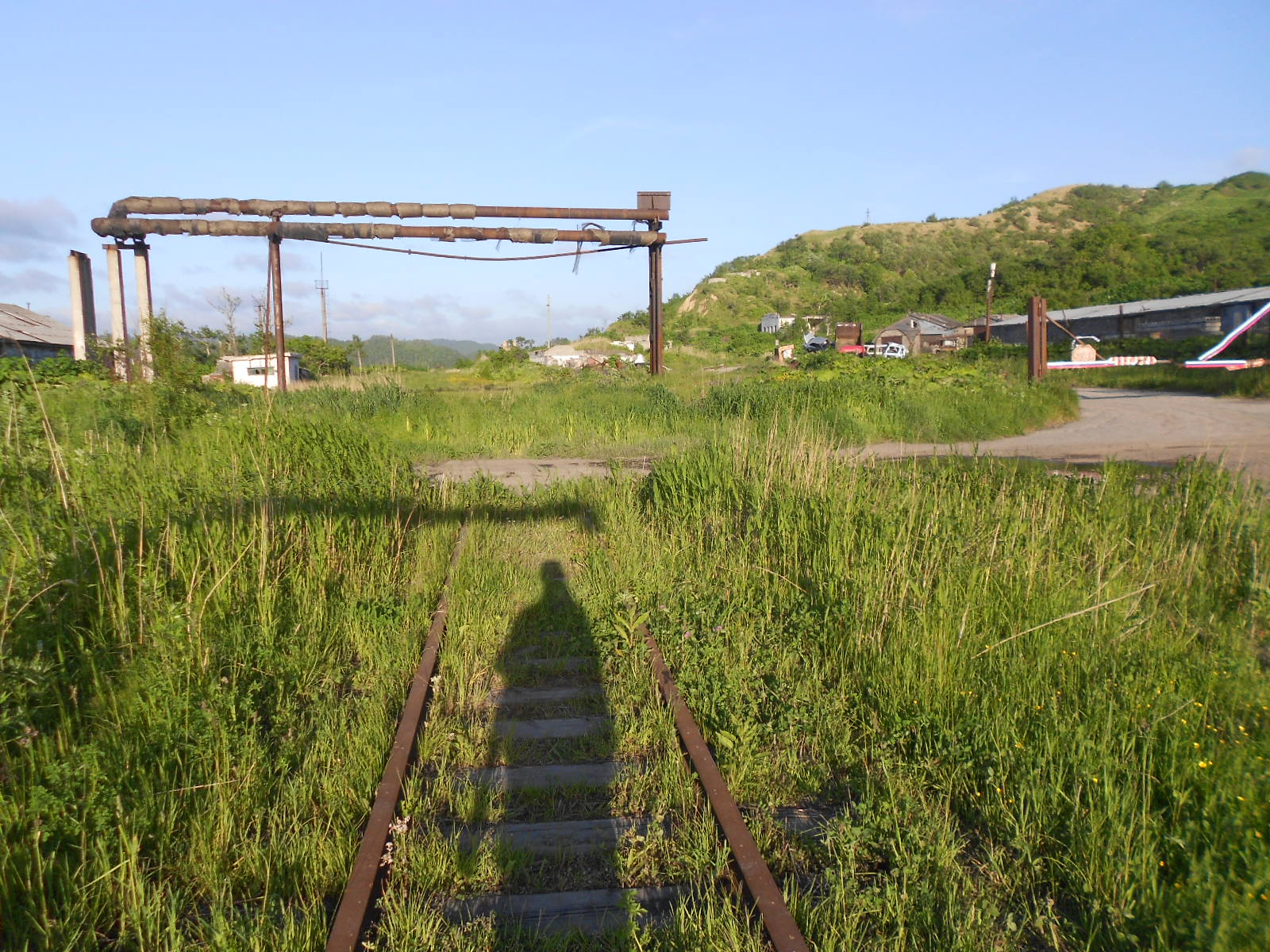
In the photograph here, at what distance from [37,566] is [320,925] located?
9.04 feet

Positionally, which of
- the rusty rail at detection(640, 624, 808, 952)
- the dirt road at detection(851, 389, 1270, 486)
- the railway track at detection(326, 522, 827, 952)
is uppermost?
the dirt road at detection(851, 389, 1270, 486)

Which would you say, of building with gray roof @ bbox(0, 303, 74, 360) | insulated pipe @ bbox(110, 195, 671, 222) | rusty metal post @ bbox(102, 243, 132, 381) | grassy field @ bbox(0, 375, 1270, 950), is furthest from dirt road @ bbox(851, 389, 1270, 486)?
building with gray roof @ bbox(0, 303, 74, 360)

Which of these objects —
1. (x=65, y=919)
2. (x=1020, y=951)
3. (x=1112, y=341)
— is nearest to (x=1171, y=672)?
(x=1020, y=951)

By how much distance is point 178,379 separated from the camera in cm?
1301

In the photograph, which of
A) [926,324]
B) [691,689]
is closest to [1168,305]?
[926,324]

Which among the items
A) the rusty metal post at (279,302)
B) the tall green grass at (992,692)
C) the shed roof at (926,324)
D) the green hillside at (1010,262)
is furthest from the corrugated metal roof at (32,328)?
the shed roof at (926,324)

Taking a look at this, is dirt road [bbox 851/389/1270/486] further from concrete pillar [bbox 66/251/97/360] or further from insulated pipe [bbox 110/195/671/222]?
concrete pillar [bbox 66/251/97/360]

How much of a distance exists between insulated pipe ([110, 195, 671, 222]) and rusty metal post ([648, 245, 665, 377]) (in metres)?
0.82

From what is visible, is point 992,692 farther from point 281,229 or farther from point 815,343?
point 815,343

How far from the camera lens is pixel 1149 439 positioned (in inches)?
611

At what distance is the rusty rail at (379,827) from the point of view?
261 cm

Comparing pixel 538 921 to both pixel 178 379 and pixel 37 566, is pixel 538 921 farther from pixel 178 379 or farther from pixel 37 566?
pixel 178 379

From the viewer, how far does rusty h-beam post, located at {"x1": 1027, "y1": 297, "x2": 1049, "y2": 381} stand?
21.6 metres

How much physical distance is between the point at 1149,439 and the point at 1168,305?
141ft
